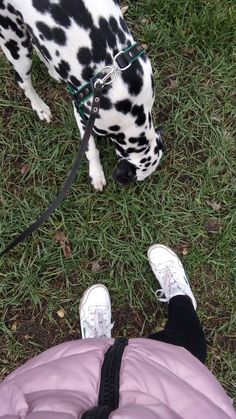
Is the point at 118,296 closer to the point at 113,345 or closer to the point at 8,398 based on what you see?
the point at 113,345

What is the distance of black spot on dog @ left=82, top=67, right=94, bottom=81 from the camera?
93.9 inches

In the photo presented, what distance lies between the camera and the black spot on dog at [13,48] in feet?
8.96

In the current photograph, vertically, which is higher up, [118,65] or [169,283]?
[118,65]

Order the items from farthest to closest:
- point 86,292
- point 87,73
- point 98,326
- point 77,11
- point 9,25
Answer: point 86,292, point 98,326, point 9,25, point 87,73, point 77,11

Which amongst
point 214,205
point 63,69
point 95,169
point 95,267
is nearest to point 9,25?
point 63,69

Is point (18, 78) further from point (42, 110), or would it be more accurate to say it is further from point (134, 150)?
point (134, 150)

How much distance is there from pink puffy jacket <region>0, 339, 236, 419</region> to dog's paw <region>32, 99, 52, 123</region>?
1.79 metres

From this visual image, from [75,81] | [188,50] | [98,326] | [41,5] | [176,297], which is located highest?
[41,5]

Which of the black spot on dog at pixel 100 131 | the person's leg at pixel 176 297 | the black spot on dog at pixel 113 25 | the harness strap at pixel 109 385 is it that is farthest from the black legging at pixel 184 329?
the black spot on dog at pixel 113 25

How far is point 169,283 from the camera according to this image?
10.6 feet

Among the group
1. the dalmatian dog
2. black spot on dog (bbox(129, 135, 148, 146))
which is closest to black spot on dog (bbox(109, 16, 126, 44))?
the dalmatian dog

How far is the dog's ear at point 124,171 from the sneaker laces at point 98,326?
856 mm

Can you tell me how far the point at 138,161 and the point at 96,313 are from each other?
101cm

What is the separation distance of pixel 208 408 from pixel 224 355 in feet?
4.78
